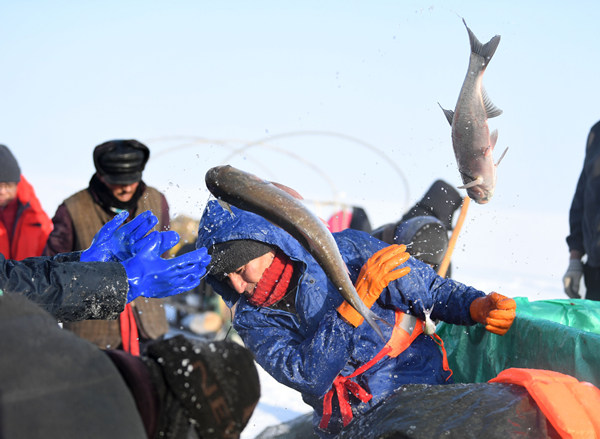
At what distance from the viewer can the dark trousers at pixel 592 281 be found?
4723mm

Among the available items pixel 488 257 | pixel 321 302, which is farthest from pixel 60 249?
pixel 488 257

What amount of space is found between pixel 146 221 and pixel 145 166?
210 cm

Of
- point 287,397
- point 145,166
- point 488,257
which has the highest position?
point 145,166

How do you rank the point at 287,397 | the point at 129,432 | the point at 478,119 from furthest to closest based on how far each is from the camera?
the point at 287,397
the point at 478,119
the point at 129,432

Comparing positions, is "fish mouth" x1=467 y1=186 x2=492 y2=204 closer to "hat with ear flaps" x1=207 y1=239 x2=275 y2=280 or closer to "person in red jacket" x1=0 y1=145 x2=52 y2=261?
"hat with ear flaps" x1=207 y1=239 x2=275 y2=280

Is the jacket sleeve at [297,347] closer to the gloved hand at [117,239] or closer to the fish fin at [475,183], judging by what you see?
the gloved hand at [117,239]

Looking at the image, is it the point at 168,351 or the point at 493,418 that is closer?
the point at 168,351

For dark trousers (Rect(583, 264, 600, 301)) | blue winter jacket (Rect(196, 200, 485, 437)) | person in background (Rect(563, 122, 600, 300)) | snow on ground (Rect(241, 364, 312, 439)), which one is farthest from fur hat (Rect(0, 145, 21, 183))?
dark trousers (Rect(583, 264, 600, 301))

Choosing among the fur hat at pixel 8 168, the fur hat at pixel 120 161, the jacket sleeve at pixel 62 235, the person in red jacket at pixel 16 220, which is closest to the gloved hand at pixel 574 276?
the fur hat at pixel 120 161

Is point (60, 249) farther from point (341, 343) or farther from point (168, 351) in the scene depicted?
point (168, 351)

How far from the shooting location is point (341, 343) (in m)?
2.57

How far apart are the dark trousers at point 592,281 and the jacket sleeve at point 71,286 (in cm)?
391

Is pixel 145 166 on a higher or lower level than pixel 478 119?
lower

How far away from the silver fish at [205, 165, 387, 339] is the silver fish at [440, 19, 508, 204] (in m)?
Answer: 0.64
